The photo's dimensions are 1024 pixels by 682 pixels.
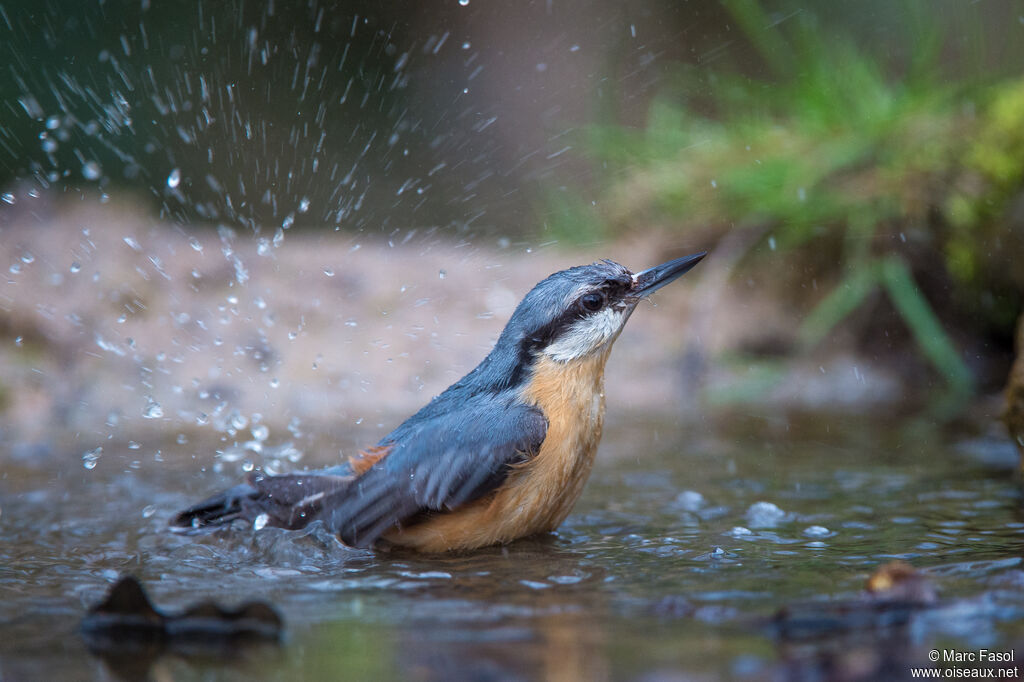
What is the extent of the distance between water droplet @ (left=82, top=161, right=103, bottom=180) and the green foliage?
4199mm

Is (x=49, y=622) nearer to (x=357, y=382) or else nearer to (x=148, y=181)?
(x=357, y=382)

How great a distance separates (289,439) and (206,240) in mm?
2750

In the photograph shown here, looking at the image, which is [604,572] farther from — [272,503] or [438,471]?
[272,503]

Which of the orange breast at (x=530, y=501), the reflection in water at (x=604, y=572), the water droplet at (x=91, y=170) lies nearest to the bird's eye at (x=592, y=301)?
the orange breast at (x=530, y=501)

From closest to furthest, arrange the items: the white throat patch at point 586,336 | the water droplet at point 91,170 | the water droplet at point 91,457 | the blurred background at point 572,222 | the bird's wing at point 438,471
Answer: the bird's wing at point 438,471 → the white throat patch at point 586,336 → the water droplet at point 91,457 → the blurred background at point 572,222 → the water droplet at point 91,170

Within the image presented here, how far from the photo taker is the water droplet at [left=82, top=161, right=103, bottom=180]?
847 centimetres

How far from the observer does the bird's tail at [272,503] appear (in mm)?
3629

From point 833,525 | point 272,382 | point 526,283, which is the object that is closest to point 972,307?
point 526,283

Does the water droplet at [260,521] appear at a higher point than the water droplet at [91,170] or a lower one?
lower

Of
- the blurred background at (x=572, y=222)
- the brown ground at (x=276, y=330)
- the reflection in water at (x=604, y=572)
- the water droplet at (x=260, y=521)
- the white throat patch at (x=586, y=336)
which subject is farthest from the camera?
the blurred background at (x=572, y=222)

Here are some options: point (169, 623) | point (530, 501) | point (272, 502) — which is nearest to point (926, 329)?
point (530, 501)

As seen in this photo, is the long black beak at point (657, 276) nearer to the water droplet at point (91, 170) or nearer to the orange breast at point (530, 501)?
the orange breast at point (530, 501)

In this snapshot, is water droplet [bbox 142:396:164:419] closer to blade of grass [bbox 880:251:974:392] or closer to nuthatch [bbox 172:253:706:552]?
nuthatch [bbox 172:253:706:552]

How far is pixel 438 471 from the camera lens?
3.48 metres
